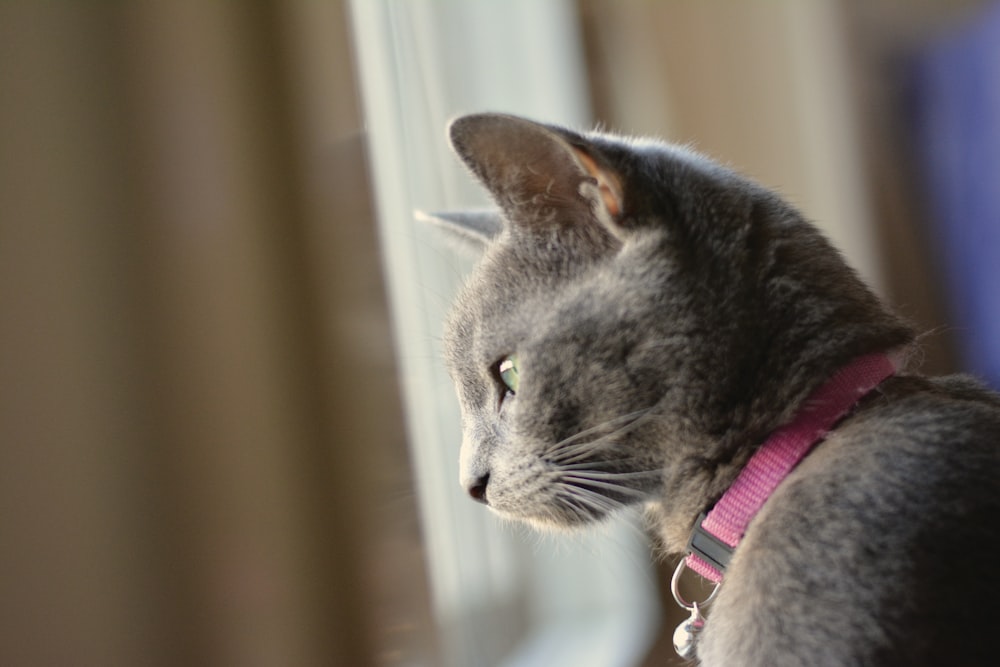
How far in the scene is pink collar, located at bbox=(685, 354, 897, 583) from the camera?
25.6 inches

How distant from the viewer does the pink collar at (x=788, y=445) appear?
651mm


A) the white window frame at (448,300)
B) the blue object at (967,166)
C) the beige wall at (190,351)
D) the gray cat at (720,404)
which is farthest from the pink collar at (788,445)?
the blue object at (967,166)

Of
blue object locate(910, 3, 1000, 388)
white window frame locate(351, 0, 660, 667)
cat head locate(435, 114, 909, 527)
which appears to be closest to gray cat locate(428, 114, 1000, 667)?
cat head locate(435, 114, 909, 527)

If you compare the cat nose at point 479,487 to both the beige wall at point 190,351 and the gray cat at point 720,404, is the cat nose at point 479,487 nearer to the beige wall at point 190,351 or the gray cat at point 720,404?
the gray cat at point 720,404

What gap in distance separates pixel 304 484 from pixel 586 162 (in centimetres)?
36

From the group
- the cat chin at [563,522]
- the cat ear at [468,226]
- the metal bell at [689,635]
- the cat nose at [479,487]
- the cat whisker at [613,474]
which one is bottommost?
the metal bell at [689,635]

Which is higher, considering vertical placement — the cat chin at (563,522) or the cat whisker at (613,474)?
the cat whisker at (613,474)

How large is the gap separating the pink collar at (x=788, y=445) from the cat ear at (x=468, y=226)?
0.34 meters

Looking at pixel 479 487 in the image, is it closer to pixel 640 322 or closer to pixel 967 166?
pixel 640 322

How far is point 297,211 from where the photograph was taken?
2.59 feet

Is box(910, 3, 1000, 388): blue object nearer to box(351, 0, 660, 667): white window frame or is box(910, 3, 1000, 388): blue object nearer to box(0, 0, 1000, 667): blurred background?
box(351, 0, 660, 667): white window frame

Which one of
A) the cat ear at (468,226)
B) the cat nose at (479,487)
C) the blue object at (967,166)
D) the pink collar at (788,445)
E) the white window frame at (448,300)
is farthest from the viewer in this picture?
the blue object at (967,166)

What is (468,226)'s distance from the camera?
0.88 meters

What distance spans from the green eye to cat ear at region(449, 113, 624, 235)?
0.12 meters
